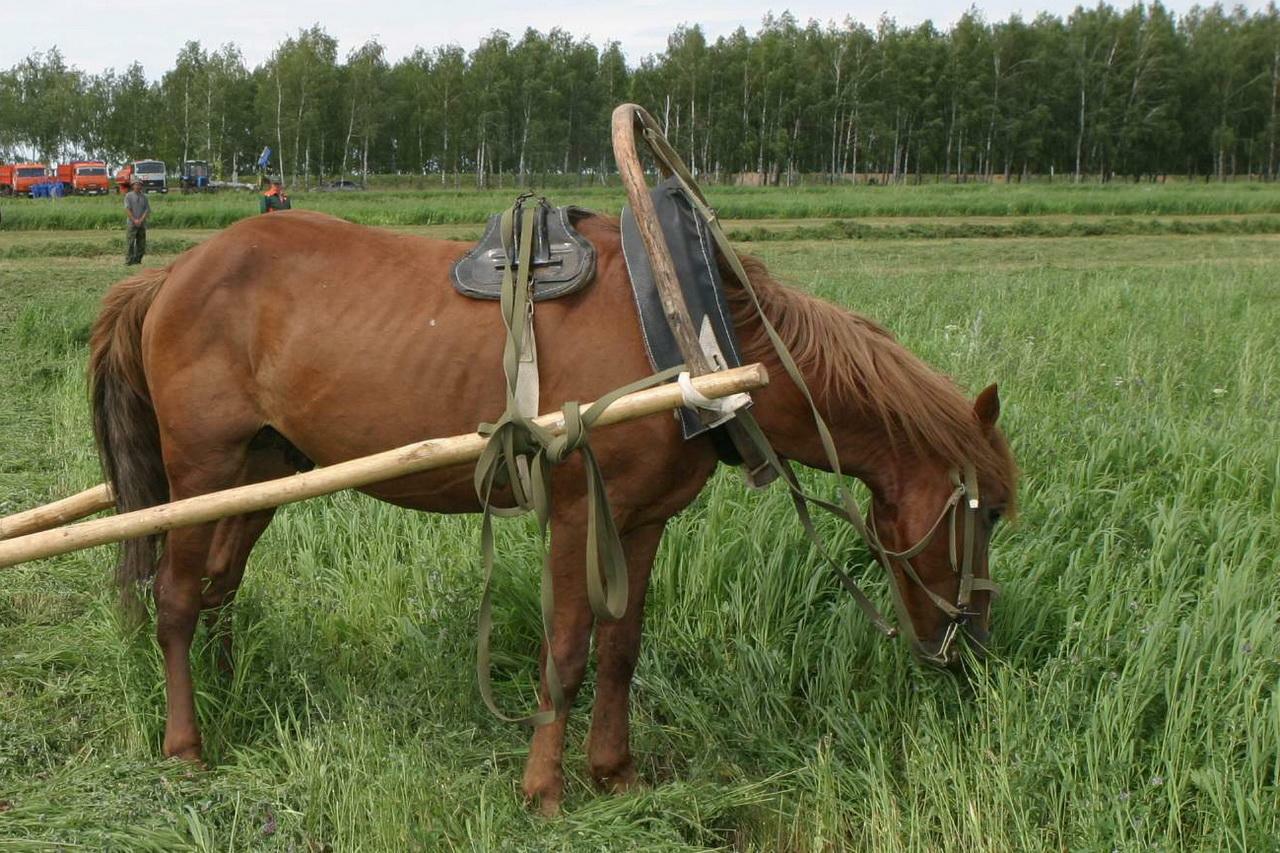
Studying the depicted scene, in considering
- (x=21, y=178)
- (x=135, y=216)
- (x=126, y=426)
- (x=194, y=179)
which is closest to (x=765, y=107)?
(x=194, y=179)

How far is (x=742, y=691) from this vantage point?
12.3 feet

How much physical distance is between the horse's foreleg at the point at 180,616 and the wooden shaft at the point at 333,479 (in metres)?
0.71

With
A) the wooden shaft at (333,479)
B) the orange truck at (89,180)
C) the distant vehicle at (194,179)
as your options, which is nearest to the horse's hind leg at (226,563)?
the wooden shaft at (333,479)

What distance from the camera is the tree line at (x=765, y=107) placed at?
218 ft

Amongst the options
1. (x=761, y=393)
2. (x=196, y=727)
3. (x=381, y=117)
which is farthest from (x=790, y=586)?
(x=381, y=117)

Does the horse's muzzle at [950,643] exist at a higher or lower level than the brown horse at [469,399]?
lower

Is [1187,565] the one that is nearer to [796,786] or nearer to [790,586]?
[790,586]

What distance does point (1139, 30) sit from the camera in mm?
73812

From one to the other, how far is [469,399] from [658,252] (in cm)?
73

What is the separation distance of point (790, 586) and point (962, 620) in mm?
889

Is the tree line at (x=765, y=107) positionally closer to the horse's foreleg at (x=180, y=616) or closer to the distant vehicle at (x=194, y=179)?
the distant vehicle at (x=194, y=179)

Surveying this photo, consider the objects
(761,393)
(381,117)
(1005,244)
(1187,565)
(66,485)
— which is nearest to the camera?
(761,393)

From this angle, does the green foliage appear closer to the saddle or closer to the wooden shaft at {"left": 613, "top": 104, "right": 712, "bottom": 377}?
the saddle

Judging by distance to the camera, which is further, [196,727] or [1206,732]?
[196,727]
